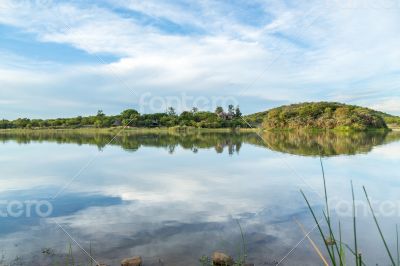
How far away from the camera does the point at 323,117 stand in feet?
261

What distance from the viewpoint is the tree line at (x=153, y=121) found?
6084 cm

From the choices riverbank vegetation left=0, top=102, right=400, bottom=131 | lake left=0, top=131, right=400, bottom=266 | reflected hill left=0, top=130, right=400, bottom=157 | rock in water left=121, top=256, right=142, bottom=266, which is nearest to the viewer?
rock in water left=121, top=256, right=142, bottom=266

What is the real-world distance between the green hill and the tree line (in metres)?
8.83

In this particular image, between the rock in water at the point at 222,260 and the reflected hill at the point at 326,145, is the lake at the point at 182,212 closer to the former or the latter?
the rock in water at the point at 222,260

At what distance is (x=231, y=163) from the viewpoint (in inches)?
862

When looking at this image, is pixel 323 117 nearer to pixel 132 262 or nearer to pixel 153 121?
pixel 153 121

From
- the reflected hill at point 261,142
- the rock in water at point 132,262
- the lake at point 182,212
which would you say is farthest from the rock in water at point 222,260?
the reflected hill at point 261,142

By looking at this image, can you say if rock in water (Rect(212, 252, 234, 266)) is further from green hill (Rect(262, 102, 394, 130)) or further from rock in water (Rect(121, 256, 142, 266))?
green hill (Rect(262, 102, 394, 130))

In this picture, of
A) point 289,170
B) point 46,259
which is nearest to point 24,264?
point 46,259

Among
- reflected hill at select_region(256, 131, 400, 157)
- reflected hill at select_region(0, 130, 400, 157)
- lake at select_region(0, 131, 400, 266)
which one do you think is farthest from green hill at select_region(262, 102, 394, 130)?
lake at select_region(0, 131, 400, 266)

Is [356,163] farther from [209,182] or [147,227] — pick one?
[147,227]

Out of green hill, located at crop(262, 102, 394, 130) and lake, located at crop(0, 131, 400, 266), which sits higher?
green hill, located at crop(262, 102, 394, 130)

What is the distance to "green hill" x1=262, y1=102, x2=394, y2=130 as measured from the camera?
2894 inches

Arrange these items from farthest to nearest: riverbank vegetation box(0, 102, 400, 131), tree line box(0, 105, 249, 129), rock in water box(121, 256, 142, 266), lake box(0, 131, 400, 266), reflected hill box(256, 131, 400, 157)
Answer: riverbank vegetation box(0, 102, 400, 131) < tree line box(0, 105, 249, 129) < reflected hill box(256, 131, 400, 157) < lake box(0, 131, 400, 266) < rock in water box(121, 256, 142, 266)
